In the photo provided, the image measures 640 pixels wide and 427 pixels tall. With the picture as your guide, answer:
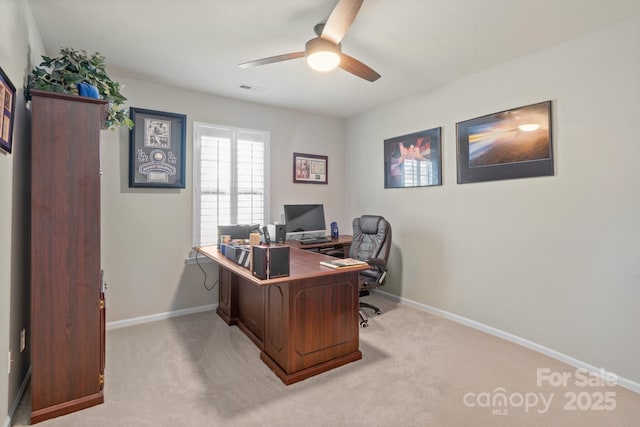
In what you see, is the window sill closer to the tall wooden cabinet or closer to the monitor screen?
the monitor screen

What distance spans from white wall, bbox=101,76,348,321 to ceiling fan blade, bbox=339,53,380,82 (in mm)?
2002

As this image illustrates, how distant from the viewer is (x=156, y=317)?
3518 millimetres

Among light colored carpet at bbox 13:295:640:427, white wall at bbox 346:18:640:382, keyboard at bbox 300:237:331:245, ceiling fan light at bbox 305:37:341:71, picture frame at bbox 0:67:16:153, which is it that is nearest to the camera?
picture frame at bbox 0:67:16:153

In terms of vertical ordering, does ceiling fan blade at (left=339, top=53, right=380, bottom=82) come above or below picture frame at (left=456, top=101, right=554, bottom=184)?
above

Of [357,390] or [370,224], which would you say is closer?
[357,390]

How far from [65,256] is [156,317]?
5.97 feet

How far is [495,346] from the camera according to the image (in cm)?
286

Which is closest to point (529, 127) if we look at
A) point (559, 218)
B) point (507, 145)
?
point (507, 145)

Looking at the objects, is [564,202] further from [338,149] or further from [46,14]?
[46,14]

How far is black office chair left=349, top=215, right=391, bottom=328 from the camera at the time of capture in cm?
345

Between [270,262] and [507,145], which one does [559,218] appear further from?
[270,262]

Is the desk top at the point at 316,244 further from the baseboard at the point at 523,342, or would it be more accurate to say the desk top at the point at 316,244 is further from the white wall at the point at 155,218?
the baseboard at the point at 523,342

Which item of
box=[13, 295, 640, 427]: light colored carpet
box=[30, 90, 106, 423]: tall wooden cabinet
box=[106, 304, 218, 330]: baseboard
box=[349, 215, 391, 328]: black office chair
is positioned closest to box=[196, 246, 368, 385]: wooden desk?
box=[13, 295, 640, 427]: light colored carpet

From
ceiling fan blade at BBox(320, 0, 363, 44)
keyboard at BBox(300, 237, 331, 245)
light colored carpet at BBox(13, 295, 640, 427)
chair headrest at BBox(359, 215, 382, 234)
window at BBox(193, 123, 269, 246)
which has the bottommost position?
light colored carpet at BBox(13, 295, 640, 427)
